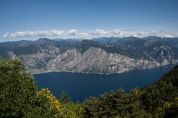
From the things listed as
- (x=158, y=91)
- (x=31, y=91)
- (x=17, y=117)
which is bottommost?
(x=158, y=91)

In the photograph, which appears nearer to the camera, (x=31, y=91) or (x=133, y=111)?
(x=31, y=91)

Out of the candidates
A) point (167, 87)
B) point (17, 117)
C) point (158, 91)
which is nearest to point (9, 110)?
point (17, 117)

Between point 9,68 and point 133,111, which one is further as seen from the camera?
point 133,111

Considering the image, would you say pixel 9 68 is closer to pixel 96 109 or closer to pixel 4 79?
pixel 4 79

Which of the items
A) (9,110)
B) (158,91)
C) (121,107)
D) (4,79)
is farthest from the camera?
(158,91)

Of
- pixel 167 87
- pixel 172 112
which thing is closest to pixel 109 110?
pixel 172 112

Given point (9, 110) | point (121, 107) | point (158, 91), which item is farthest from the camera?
point (158, 91)

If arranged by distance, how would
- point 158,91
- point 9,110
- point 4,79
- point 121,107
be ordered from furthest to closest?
point 158,91, point 121,107, point 4,79, point 9,110

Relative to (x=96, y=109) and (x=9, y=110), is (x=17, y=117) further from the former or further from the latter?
(x=96, y=109)

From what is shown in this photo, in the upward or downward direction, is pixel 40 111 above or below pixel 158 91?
above
